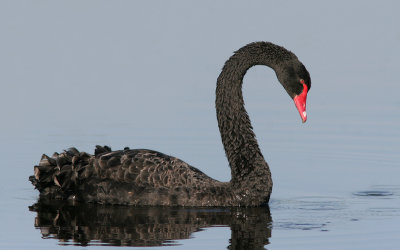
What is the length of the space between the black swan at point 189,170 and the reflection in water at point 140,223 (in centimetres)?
14

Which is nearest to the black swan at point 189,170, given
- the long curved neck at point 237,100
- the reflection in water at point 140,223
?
the long curved neck at point 237,100

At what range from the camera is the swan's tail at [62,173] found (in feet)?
34.6

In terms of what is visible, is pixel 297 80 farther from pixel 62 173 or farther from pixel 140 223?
pixel 62 173

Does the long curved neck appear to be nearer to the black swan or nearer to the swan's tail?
the black swan

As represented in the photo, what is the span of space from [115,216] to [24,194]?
1.49 m

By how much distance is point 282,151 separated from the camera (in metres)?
12.8

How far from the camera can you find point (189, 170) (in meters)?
10.4

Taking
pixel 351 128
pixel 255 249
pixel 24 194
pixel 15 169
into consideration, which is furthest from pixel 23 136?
pixel 255 249

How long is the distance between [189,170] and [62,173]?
1.38m

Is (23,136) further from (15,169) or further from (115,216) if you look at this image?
(115,216)

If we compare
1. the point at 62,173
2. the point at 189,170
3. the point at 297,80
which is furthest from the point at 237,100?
the point at 62,173

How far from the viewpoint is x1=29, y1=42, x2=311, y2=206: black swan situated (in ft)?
33.6

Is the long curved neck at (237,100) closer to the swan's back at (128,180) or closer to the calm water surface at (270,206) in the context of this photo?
the swan's back at (128,180)

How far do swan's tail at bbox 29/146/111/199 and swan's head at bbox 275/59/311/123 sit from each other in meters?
2.11
